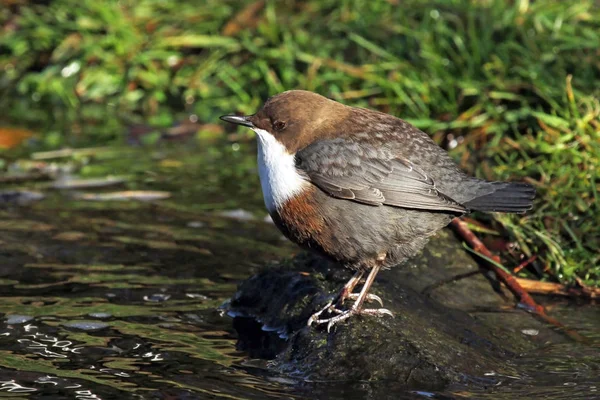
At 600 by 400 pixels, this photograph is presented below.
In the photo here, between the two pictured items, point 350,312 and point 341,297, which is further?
point 341,297

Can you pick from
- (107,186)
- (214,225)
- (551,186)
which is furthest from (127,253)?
(551,186)

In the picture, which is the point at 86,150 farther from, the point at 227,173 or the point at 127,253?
the point at 127,253

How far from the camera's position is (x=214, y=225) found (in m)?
6.12

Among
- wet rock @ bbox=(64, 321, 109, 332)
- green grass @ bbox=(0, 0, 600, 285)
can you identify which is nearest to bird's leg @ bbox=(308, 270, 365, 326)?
wet rock @ bbox=(64, 321, 109, 332)

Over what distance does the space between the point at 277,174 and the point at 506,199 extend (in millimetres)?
997

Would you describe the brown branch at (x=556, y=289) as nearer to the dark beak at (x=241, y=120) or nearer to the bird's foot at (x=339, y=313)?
the bird's foot at (x=339, y=313)

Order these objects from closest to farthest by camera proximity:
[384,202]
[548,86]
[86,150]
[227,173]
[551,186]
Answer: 1. [384,202]
2. [551,186]
3. [548,86]
4. [227,173]
5. [86,150]

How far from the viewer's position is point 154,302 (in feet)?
16.2

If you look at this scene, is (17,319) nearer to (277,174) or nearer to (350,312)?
(277,174)

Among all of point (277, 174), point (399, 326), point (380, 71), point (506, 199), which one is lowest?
point (399, 326)

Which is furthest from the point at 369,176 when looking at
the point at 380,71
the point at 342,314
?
the point at 380,71

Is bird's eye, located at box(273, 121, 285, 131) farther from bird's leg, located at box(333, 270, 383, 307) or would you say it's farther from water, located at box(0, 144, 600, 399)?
water, located at box(0, 144, 600, 399)

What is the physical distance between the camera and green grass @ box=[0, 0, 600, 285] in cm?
589

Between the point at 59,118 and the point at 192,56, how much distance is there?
124 cm
